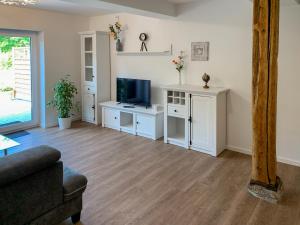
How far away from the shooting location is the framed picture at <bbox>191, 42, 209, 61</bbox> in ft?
14.5

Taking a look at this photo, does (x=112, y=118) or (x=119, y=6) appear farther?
(x=112, y=118)

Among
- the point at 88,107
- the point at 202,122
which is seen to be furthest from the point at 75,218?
the point at 88,107

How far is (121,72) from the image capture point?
5.73m

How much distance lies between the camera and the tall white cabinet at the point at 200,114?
13.2 ft

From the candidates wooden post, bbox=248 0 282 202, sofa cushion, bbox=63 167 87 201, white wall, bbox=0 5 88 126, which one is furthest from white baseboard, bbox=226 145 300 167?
white wall, bbox=0 5 88 126

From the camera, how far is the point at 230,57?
13.6 feet

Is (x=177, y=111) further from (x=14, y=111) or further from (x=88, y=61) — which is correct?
(x=14, y=111)

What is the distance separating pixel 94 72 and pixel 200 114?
2716 millimetres

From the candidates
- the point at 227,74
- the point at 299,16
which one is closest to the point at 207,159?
the point at 227,74

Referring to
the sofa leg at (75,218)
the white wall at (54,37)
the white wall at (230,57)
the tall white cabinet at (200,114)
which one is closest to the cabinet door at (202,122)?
the tall white cabinet at (200,114)

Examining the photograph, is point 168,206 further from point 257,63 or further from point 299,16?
point 299,16

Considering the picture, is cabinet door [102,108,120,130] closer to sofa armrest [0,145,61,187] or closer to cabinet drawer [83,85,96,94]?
Result: cabinet drawer [83,85,96,94]

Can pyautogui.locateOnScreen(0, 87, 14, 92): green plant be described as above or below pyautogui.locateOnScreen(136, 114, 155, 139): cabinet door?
above

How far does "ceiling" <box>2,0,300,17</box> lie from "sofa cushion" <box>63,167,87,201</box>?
2041 mm
